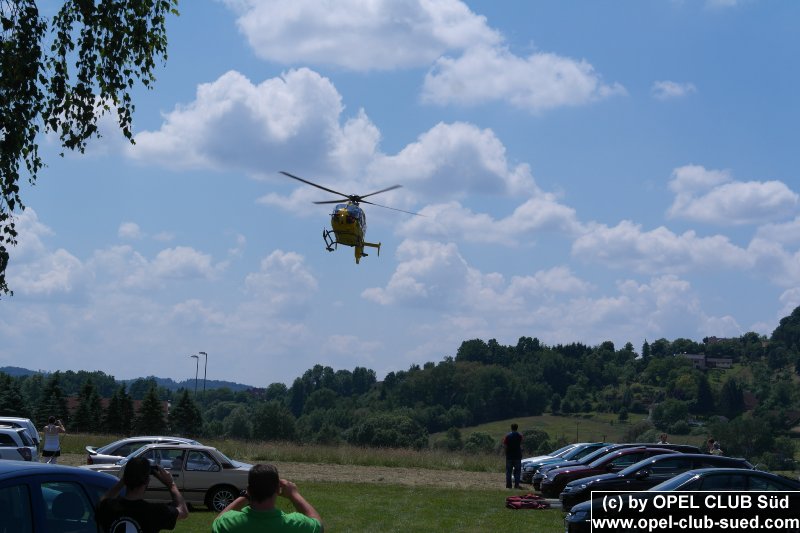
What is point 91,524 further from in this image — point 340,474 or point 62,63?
point 340,474

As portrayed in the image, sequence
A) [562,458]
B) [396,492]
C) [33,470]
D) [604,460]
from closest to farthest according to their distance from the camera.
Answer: [33,470]
[604,460]
[396,492]
[562,458]

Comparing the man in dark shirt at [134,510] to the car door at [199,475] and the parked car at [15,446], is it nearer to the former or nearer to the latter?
the car door at [199,475]

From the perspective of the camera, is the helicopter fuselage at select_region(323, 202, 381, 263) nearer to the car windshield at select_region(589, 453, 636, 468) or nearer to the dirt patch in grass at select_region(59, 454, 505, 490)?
the dirt patch in grass at select_region(59, 454, 505, 490)

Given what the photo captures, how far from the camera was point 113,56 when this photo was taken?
622 inches

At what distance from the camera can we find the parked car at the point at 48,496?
287 inches

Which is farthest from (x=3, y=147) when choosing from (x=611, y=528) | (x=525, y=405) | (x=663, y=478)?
(x=525, y=405)

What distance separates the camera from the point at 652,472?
848 inches

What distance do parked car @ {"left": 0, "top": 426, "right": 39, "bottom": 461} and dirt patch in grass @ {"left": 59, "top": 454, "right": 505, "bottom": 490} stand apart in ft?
23.8

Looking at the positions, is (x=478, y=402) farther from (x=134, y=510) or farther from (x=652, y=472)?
(x=134, y=510)

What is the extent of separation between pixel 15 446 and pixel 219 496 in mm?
5560

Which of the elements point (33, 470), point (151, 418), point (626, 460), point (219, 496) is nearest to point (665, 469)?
point (626, 460)

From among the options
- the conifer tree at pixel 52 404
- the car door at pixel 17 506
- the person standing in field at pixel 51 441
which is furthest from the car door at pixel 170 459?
the conifer tree at pixel 52 404

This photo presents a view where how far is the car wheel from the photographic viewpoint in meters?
20.9

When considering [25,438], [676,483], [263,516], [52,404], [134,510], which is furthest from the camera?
[52,404]
